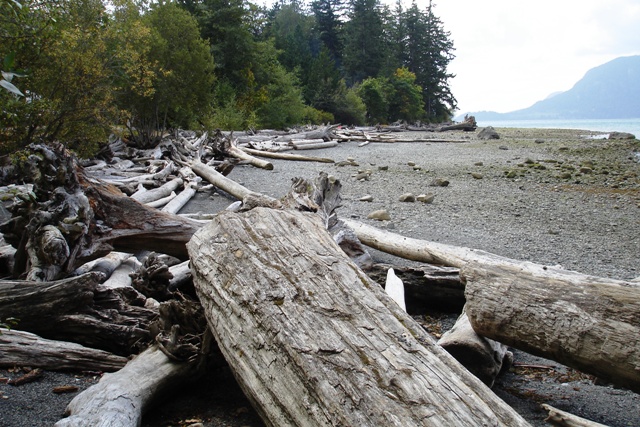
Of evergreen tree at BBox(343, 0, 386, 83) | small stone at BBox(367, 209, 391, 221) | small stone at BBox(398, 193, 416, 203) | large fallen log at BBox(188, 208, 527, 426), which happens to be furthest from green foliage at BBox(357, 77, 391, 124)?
large fallen log at BBox(188, 208, 527, 426)

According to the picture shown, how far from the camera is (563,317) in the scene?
2650 mm

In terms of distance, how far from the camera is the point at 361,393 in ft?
6.17

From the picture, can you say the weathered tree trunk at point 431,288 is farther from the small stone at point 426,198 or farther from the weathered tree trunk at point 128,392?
the small stone at point 426,198

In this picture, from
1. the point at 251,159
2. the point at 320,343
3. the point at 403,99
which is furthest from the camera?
the point at 403,99

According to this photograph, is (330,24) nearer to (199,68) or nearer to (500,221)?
(199,68)

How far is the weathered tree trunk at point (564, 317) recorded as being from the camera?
2.45m

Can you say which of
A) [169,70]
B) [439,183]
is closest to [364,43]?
[169,70]

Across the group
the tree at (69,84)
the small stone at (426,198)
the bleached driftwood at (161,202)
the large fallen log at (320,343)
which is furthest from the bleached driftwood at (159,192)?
the large fallen log at (320,343)

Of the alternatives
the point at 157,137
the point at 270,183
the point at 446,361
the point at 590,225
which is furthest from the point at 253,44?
the point at 446,361

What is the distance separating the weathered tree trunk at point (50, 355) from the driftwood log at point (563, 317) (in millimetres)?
2183

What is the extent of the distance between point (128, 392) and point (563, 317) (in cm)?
225

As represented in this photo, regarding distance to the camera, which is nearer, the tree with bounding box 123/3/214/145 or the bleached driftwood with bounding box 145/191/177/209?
the bleached driftwood with bounding box 145/191/177/209

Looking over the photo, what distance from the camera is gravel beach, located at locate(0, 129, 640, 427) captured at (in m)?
2.76

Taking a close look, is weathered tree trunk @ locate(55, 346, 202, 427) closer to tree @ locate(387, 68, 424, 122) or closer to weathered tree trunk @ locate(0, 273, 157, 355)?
weathered tree trunk @ locate(0, 273, 157, 355)
